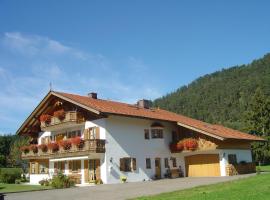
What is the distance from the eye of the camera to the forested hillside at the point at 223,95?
120 m

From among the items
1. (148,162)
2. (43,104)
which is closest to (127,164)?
→ (148,162)

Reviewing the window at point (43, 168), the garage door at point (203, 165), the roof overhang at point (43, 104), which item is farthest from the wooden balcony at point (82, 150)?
the garage door at point (203, 165)

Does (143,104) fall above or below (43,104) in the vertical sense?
above

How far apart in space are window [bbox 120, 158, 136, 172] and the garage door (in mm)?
6902

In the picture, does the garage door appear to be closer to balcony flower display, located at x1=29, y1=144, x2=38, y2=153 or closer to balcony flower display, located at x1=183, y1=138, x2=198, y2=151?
balcony flower display, located at x1=183, y1=138, x2=198, y2=151

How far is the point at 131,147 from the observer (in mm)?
34750

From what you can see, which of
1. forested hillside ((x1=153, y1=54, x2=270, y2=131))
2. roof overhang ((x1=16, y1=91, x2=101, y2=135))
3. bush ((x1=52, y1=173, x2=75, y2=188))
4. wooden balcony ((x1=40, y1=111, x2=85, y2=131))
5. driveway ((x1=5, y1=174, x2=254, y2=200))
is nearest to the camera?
driveway ((x1=5, y1=174, x2=254, y2=200))

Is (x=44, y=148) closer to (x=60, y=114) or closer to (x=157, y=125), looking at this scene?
(x=60, y=114)

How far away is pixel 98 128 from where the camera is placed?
33.8 metres

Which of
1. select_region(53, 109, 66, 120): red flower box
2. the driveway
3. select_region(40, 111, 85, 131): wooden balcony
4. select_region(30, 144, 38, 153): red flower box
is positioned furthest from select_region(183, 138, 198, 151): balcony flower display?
select_region(30, 144, 38, 153): red flower box

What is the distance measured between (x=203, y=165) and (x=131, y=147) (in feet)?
24.4

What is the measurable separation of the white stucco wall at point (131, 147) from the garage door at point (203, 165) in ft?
7.62

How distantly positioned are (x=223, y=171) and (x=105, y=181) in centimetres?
1081

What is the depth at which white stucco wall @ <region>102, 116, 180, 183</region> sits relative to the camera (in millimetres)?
33031
